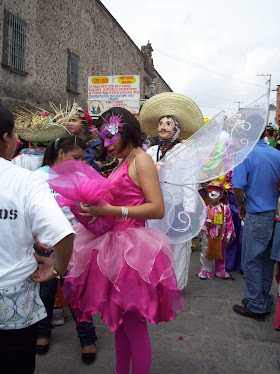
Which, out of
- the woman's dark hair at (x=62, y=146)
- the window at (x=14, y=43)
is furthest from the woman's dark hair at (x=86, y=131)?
the window at (x=14, y=43)

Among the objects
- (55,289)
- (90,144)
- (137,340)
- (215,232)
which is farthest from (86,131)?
(137,340)

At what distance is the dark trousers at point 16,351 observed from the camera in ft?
4.88

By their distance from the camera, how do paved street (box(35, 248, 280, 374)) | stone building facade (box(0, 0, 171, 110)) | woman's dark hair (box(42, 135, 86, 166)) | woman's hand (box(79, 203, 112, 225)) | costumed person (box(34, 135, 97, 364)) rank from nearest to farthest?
1. woman's hand (box(79, 203, 112, 225))
2. paved street (box(35, 248, 280, 374))
3. costumed person (box(34, 135, 97, 364))
4. woman's dark hair (box(42, 135, 86, 166))
5. stone building facade (box(0, 0, 171, 110))

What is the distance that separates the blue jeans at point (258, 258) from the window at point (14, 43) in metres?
8.61

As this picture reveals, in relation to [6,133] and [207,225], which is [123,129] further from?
[207,225]

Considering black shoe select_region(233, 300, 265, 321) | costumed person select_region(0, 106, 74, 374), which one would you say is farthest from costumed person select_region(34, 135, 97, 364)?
black shoe select_region(233, 300, 265, 321)

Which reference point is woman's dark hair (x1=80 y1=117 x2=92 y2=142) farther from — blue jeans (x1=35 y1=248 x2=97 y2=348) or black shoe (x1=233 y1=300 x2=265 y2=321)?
black shoe (x1=233 y1=300 x2=265 y2=321)

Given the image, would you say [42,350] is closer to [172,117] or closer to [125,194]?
[125,194]

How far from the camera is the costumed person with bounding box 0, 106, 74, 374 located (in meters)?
1.40

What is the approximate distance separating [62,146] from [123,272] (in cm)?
142

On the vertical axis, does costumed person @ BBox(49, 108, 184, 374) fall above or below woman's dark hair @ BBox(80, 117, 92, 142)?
below

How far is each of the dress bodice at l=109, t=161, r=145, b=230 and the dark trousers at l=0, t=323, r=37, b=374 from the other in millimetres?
754

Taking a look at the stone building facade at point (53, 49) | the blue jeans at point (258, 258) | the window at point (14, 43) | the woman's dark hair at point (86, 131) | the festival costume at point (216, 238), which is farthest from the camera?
the stone building facade at point (53, 49)

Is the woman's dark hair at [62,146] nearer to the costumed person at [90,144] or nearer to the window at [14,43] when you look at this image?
the costumed person at [90,144]
